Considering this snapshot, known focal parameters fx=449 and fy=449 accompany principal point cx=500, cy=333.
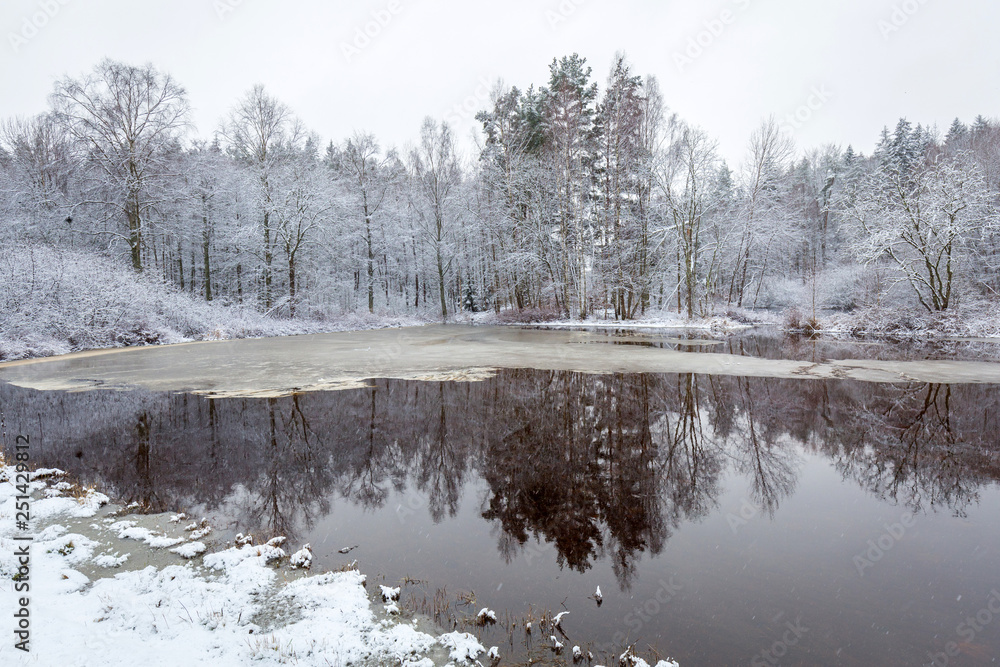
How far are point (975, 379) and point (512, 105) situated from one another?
2777 cm

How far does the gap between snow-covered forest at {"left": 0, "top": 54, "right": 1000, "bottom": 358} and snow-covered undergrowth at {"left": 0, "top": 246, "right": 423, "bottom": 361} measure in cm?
8

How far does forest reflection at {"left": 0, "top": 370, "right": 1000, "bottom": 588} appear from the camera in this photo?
426 cm

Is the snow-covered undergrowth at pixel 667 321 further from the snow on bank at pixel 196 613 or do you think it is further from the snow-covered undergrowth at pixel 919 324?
the snow on bank at pixel 196 613

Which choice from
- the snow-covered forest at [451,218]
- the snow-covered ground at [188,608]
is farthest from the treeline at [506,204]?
the snow-covered ground at [188,608]

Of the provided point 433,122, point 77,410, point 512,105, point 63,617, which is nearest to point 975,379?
point 63,617

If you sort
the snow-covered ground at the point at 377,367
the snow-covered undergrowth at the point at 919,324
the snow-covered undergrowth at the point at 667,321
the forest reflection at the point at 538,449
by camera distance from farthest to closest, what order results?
the snow-covered undergrowth at the point at 667,321, the snow-covered undergrowth at the point at 919,324, the snow-covered ground at the point at 377,367, the forest reflection at the point at 538,449

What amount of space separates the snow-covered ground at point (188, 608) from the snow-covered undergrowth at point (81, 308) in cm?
1711

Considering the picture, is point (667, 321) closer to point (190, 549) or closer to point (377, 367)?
point (377, 367)

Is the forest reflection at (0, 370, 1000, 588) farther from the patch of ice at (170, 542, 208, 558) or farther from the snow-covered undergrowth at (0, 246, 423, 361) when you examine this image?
the snow-covered undergrowth at (0, 246, 423, 361)

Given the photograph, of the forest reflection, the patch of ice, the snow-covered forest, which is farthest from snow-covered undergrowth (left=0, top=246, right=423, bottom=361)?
the patch of ice

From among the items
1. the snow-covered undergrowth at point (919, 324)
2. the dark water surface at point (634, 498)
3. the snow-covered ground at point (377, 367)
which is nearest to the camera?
the dark water surface at point (634, 498)

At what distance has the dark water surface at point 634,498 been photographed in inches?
108

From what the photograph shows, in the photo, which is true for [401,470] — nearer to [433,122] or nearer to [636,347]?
[636,347]

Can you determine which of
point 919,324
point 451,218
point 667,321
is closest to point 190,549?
point 919,324
